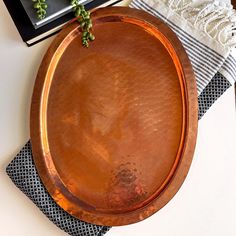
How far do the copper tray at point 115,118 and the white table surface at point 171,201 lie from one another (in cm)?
4

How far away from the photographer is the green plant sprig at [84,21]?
86 cm

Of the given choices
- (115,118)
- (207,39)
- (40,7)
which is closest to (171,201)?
(115,118)

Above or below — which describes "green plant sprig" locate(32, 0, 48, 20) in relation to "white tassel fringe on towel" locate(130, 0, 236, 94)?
above

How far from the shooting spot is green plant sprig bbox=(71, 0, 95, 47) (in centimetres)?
86

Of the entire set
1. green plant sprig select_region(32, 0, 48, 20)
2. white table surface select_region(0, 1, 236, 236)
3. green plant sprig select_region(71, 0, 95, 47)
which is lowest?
white table surface select_region(0, 1, 236, 236)

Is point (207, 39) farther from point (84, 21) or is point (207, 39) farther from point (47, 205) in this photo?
point (47, 205)

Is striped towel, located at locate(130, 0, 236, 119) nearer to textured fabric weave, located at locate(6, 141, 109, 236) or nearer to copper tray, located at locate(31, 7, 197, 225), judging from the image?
copper tray, located at locate(31, 7, 197, 225)

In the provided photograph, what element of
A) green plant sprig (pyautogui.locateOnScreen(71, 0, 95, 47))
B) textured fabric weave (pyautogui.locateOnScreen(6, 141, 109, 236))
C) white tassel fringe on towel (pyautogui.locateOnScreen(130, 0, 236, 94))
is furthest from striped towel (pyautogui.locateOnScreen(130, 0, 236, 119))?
textured fabric weave (pyautogui.locateOnScreen(6, 141, 109, 236))

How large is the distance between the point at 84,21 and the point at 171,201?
35 cm

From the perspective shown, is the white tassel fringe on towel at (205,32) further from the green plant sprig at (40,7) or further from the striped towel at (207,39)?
the green plant sprig at (40,7)

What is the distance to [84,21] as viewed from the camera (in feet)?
2.85

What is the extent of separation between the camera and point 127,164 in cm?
86

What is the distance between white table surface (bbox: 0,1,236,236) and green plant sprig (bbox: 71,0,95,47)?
7 cm

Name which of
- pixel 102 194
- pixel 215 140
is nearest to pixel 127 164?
pixel 102 194
